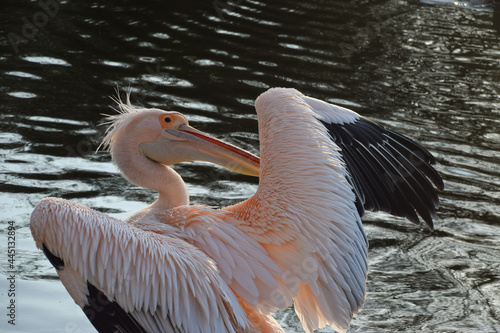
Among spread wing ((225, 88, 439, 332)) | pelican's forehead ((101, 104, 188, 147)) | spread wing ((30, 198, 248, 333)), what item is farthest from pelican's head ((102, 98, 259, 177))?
spread wing ((30, 198, 248, 333))

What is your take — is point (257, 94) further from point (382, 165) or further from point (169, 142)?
point (382, 165)

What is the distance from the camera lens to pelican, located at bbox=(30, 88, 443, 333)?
310cm

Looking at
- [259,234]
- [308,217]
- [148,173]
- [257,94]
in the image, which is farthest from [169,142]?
[257,94]

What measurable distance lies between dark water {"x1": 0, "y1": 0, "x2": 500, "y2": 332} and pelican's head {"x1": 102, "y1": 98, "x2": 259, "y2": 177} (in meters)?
1.03

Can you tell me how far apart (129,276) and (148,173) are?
1048 mm

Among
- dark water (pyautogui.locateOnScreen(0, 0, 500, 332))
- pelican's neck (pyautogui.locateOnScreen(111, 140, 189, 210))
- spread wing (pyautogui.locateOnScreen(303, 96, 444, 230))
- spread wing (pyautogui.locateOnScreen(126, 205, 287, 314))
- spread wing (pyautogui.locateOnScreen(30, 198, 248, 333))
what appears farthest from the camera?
dark water (pyautogui.locateOnScreen(0, 0, 500, 332))

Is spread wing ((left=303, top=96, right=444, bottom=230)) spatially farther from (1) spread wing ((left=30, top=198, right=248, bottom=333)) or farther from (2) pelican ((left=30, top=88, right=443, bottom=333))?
(1) spread wing ((left=30, top=198, right=248, bottom=333))

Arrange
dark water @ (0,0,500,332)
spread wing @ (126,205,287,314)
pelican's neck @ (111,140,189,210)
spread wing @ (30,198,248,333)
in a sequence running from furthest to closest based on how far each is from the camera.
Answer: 1. dark water @ (0,0,500,332)
2. pelican's neck @ (111,140,189,210)
3. spread wing @ (126,205,287,314)
4. spread wing @ (30,198,248,333)

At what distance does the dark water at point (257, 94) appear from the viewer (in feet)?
15.8

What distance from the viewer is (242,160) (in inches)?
158

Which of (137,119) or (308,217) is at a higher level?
(137,119)

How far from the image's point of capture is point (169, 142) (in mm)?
4082

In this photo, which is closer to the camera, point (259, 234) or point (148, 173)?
point (259, 234)

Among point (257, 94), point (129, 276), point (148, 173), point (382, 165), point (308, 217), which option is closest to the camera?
point (129, 276)
